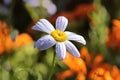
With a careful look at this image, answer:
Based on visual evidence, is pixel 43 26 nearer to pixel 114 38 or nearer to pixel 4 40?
pixel 4 40

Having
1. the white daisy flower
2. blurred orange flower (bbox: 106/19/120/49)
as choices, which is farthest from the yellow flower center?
blurred orange flower (bbox: 106/19/120/49)

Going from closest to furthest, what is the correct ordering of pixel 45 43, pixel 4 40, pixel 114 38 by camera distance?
1. pixel 45 43
2. pixel 4 40
3. pixel 114 38

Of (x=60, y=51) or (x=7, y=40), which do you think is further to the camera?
(x=7, y=40)

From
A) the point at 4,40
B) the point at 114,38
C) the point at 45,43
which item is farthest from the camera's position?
the point at 114,38

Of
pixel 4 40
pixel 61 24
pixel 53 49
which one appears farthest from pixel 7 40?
pixel 61 24

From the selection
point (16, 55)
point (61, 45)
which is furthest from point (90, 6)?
point (61, 45)

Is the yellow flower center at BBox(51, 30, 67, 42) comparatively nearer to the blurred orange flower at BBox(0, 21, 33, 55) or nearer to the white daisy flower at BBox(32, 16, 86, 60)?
the white daisy flower at BBox(32, 16, 86, 60)
